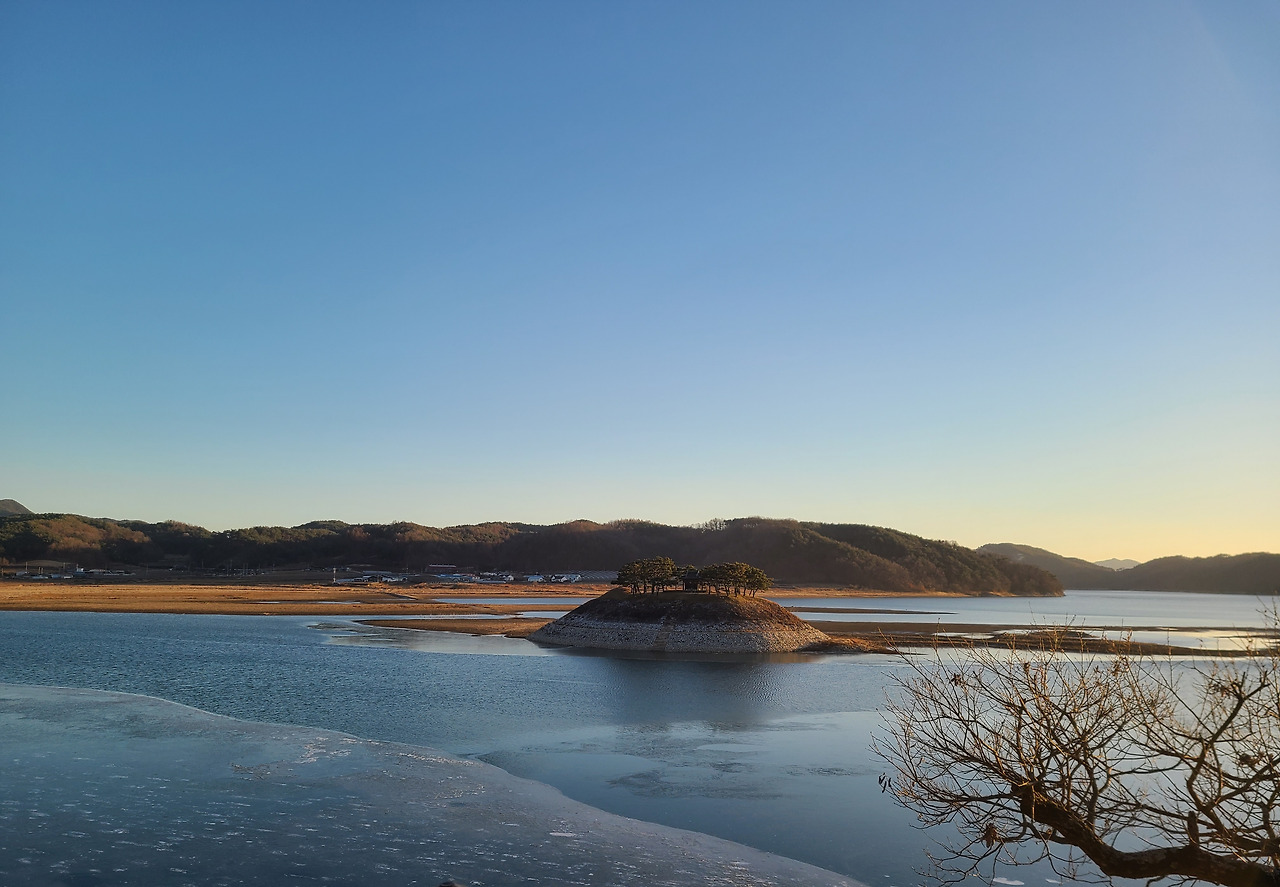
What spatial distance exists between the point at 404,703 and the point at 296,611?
2493 inches

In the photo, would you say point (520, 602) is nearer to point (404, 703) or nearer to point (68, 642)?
point (68, 642)

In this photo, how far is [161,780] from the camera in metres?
23.4

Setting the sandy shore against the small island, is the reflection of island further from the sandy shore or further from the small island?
the sandy shore

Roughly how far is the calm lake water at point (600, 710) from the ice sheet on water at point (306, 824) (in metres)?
1.77

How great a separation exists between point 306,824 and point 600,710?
1746 cm

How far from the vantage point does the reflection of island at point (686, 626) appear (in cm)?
5881

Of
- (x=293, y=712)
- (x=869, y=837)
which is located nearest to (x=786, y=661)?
(x=293, y=712)

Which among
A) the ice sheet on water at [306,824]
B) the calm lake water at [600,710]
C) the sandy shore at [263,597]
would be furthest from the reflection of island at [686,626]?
the sandy shore at [263,597]

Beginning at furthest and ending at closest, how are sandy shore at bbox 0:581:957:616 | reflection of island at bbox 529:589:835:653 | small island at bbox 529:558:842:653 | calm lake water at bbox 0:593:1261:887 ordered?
1. sandy shore at bbox 0:581:957:616
2. small island at bbox 529:558:842:653
3. reflection of island at bbox 529:589:835:653
4. calm lake water at bbox 0:593:1261:887

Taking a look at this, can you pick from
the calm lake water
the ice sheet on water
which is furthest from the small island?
the ice sheet on water

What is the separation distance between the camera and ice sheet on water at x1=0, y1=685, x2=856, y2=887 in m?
17.0

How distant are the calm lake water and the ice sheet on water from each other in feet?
5.81

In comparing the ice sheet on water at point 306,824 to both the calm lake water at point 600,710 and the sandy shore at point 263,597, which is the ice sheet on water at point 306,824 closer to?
the calm lake water at point 600,710

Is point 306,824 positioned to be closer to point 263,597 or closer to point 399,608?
point 399,608
